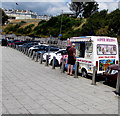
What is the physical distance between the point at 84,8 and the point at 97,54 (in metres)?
81.7

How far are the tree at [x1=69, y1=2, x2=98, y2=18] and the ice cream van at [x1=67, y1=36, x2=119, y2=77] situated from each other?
76.0 meters

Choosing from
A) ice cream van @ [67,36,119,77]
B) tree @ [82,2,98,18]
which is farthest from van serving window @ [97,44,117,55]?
tree @ [82,2,98,18]

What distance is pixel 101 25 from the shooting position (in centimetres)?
4434

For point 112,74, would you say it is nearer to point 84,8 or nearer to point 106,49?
point 106,49

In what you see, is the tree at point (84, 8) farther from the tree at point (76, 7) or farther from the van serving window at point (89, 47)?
the van serving window at point (89, 47)

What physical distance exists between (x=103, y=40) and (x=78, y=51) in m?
1.95

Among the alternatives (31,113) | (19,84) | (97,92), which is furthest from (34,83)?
(31,113)

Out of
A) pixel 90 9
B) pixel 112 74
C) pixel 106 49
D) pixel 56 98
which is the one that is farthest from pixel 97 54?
pixel 90 9

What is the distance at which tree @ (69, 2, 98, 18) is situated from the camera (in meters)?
84.3

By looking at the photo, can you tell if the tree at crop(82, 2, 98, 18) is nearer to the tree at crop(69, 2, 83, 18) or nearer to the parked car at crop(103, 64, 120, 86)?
the tree at crop(69, 2, 83, 18)

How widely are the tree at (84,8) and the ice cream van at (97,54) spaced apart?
76.0 m

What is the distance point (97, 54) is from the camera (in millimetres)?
9711

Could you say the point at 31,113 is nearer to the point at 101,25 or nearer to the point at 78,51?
the point at 78,51

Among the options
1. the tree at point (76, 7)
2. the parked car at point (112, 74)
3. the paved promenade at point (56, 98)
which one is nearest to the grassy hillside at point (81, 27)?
the parked car at point (112, 74)
